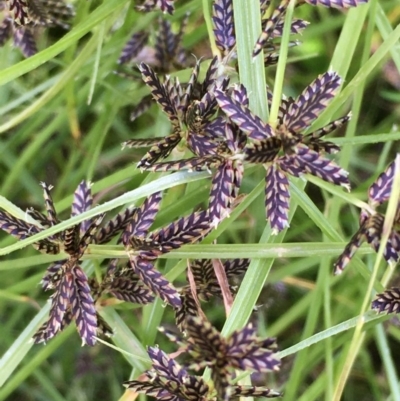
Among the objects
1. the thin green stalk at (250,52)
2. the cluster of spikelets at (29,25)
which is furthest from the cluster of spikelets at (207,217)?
the cluster of spikelets at (29,25)

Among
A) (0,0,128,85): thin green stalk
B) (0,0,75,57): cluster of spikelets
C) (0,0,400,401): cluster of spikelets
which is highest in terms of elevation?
(0,0,75,57): cluster of spikelets

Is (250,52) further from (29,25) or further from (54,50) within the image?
(29,25)

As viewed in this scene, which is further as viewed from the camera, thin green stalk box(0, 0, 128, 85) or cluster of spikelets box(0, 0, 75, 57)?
cluster of spikelets box(0, 0, 75, 57)

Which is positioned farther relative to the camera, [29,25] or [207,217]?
[29,25]

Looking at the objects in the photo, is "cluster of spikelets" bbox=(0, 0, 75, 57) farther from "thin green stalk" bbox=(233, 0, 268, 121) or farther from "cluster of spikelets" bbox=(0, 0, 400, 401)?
"thin green stalk" bbox=(233, 0, 268, 121)

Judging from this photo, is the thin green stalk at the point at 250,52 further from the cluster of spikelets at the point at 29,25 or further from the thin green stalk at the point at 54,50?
the cluster of spikelets at the point at 29,25

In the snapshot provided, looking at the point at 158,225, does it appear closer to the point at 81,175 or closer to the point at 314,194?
the point at 81,175

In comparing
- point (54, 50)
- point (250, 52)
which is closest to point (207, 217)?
point (250, 52)

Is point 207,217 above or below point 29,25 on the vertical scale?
below

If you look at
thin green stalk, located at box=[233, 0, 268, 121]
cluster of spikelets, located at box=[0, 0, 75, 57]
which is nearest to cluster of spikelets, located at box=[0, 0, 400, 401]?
thin green stalk, located at box=[233, 0, 268, 121]
